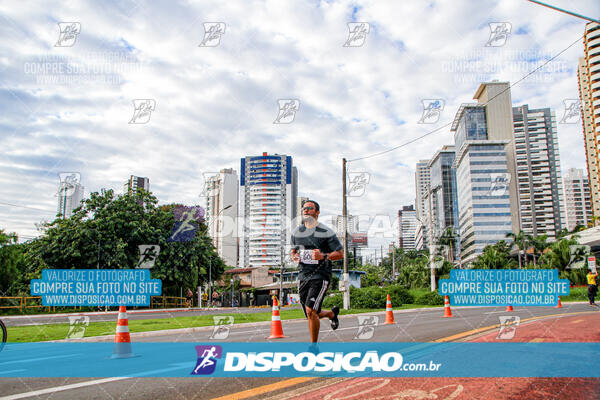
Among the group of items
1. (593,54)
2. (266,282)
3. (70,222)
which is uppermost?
(593,54)

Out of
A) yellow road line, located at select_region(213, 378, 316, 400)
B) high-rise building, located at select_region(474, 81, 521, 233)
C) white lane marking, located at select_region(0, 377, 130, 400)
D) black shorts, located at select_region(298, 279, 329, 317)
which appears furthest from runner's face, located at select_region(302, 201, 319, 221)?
high-rise building, located at select_region(474, 81, 521, 233)

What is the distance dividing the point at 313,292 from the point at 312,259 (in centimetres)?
39

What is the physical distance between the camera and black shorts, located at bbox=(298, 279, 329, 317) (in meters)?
4.91

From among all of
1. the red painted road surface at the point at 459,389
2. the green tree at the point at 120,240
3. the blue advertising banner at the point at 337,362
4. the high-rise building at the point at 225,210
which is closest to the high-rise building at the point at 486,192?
the high-rise building at the point at 225,210

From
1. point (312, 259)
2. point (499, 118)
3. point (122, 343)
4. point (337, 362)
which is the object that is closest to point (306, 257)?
point (312, 259)

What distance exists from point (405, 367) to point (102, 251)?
30.0 m

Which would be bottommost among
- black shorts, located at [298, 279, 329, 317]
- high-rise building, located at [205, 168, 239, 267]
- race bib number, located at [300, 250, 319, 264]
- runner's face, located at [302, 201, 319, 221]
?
black shorts, located at [298, 279, 329, 317]

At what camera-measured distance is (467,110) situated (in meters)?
181

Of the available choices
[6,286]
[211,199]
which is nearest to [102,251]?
[6,286]

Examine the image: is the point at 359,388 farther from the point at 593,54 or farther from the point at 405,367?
the point at 593,54

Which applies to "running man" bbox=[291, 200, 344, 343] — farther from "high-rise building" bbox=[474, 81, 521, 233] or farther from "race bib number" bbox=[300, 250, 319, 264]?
"high-rise building" bbox=[474, 81, 521, 233]

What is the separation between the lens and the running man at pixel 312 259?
16.1 feet

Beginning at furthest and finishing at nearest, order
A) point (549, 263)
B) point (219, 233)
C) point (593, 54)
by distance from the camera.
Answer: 1. point (219, 233)
2. point (593, 54)
3. point (549, 263)

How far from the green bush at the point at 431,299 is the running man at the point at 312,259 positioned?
2365 cm
